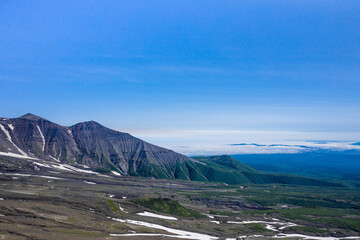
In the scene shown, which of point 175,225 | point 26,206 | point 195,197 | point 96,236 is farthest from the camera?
point 195,197

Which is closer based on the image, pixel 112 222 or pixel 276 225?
pixel 112 222

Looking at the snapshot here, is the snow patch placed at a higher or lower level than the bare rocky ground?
lower

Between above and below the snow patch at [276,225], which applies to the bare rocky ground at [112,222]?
above

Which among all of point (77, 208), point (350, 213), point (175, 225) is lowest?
point (350, 213)

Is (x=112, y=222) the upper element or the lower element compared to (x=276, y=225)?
upper

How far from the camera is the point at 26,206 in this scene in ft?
210

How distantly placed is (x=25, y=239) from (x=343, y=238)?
105001mm

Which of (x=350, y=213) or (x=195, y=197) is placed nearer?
(x=350, y=213)

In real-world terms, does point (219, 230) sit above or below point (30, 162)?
below

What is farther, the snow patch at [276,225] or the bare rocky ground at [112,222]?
the snow patch at [276,225]

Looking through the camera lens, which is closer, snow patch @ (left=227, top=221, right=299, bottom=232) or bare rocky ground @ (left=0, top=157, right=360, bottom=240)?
bare rocky ground @ (left=0, top=157, right=360, bottom=240)

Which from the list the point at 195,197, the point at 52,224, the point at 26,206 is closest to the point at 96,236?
the point at 52,224

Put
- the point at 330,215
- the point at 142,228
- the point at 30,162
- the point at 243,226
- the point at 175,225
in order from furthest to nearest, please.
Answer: the point at 30,162, the point at 330,215, the point at 243,226, the point at 175,225, the point at 142,228

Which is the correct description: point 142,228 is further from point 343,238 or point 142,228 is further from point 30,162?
point 30,162
